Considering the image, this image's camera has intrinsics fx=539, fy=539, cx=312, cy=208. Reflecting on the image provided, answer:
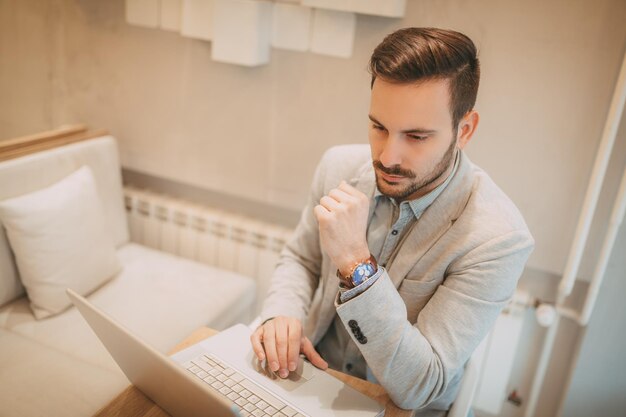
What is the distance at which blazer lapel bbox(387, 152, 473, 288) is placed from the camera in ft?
4.10

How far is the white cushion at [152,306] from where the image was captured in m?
1.80

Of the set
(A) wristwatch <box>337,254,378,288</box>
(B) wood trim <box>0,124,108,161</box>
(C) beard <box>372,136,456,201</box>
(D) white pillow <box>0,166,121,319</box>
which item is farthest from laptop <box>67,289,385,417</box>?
(B) wood trim <box>0,124,108,161</box>

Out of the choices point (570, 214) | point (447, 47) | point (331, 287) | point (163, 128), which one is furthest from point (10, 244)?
point (570, 214)

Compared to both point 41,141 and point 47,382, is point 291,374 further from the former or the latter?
point 41,141

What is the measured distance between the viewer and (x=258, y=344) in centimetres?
114

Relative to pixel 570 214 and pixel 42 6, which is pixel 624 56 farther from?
pixel 42 6

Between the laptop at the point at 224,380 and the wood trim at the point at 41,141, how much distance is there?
3.79ft

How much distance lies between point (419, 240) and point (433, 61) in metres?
0.41

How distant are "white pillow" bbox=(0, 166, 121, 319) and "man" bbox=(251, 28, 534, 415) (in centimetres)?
94

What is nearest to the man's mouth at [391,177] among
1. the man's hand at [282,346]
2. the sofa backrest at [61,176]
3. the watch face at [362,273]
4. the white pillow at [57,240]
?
the watch face at [362,273]

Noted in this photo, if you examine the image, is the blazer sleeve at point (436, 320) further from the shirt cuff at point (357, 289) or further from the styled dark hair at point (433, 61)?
the styled dark hair at point (433, 61)

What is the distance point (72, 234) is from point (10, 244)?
0.64ft

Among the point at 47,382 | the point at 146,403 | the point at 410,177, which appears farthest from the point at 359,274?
the point at 47,382

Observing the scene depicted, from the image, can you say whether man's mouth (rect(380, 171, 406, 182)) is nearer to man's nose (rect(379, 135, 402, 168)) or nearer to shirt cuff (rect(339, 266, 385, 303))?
man's nose (rect(379, 135, 402, 168))
